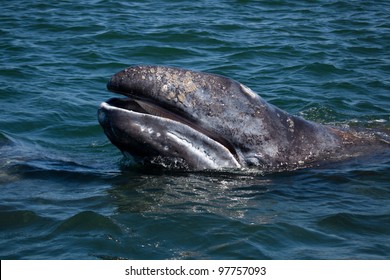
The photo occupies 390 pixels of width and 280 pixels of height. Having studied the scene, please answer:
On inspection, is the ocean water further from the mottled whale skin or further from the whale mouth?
the whale mouth

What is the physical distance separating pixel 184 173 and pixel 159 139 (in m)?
0.63

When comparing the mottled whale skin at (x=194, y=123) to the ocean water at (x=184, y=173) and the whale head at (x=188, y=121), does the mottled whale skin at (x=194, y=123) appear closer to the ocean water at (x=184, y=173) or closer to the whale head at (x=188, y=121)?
the whale head at (x=188, y=121)

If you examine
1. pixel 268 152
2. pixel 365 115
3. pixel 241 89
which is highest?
pixel 241 89

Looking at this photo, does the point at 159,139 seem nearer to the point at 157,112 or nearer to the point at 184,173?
the point at 157,112

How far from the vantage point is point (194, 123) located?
8.31 m

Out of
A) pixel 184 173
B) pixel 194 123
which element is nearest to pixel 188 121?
pixel 194 123

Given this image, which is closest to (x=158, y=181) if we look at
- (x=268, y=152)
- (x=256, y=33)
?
(x=268, y=152)

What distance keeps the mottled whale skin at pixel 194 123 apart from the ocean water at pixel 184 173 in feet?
0.80

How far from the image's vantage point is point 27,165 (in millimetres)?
9609

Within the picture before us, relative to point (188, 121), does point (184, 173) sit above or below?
below

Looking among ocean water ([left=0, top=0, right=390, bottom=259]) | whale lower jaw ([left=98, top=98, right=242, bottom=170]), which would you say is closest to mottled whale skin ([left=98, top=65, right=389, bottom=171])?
whale lower jaw ([left=98, top=98, right=242, bottom=170])

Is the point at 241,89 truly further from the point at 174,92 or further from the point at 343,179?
the point at 343,179
